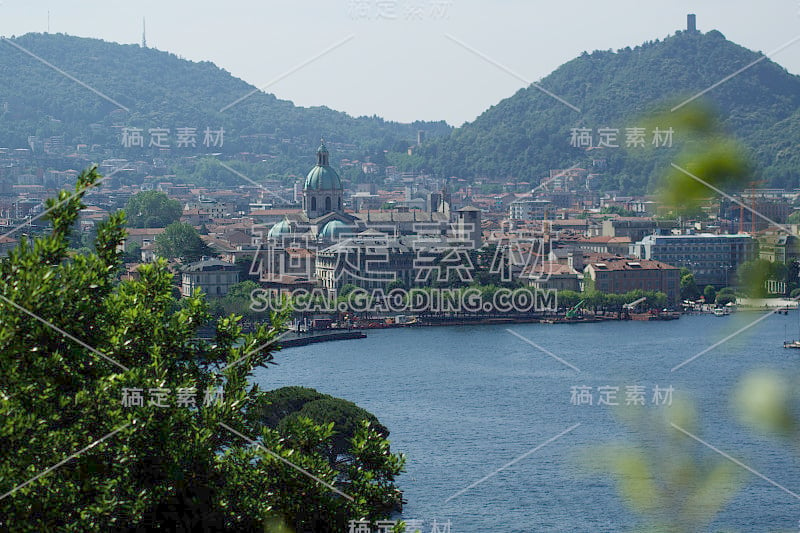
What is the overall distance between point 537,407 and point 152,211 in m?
17.2

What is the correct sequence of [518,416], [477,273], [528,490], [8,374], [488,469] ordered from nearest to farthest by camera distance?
[8,374] < [528,490] < [488,469] < [518,416] < [477,273]

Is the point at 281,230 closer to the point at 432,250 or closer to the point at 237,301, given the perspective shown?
the point at 432,250

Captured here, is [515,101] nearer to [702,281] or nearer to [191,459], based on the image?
[702,281]

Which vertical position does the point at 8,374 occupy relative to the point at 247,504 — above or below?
above

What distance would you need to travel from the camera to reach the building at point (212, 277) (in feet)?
53.2

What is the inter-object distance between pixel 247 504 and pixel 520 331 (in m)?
12.8

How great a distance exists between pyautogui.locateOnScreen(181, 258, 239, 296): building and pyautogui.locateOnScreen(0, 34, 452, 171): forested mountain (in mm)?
18453

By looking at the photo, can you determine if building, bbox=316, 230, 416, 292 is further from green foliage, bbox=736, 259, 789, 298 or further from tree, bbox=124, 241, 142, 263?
green foliage, bbox=736, 259, 789, 298

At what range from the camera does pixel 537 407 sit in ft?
29.6

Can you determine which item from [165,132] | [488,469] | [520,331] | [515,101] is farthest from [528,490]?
[165,132]

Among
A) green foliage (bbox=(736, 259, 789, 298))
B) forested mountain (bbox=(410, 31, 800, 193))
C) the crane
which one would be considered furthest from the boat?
green foliage (bbox=(736, 259, 789, 298))

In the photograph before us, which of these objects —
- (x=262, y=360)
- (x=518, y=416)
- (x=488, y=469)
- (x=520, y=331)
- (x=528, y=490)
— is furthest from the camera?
(x=520, y=331)

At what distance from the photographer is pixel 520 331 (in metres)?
15.5

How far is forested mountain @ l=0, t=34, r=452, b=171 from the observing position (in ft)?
129
